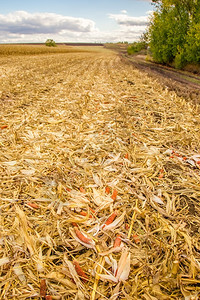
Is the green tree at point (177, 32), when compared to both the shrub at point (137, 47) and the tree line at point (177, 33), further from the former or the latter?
the shrub at point (137, 47)

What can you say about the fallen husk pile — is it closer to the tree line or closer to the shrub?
the tree line

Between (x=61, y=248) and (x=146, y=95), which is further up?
(x=146, y=95)

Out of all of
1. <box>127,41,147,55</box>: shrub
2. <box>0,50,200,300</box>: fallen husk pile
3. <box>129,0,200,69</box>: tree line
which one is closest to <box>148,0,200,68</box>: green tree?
<box>129,0,200,69</box>: tree line

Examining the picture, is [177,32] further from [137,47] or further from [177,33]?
[137,47]

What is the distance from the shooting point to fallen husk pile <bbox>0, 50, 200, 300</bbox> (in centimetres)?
150

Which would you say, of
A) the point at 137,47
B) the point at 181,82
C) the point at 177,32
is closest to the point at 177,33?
the point at 177,32

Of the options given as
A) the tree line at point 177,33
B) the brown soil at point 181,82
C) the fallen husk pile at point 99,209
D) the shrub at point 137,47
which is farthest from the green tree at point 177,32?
the shrub at point 137,47

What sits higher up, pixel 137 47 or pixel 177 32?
pixel 137 47

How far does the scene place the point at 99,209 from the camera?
2094 mm

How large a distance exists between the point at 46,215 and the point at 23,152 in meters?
1.41

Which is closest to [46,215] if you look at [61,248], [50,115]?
[61,248]

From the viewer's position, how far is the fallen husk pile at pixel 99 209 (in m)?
1.50

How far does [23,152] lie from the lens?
3.10 m

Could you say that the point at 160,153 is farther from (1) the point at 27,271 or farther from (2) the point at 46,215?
(1) the point at 27,271
